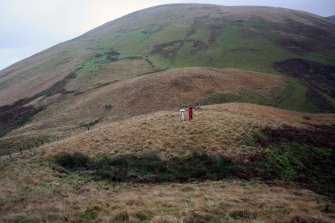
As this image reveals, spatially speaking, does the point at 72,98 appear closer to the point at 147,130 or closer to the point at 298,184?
the point at 147,130

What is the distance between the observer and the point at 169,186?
61.6 ft

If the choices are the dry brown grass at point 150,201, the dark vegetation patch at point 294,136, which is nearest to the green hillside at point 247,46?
the dark vegetation patch at point 294,136

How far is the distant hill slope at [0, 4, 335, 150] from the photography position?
55156mm

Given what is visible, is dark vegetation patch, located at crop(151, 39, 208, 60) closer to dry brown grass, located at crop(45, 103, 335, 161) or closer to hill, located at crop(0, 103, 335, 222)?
dry brown grass, located at crop(45, 103, 335, 161)

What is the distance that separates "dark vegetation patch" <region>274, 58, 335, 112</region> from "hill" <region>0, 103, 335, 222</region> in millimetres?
30551

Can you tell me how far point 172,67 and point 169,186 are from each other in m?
68.9

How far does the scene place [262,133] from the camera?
26.9m

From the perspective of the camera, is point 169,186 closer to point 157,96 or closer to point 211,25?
point 157,96

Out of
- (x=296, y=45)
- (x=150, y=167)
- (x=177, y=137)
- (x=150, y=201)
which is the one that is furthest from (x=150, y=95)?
(x=296, y=45)

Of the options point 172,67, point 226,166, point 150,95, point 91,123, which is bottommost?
point 91,123

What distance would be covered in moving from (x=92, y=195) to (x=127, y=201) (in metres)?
2.81

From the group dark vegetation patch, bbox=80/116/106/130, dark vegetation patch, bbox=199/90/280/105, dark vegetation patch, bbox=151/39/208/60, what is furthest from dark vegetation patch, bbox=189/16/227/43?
dark vegetation patch, bbox=80/116/106/130

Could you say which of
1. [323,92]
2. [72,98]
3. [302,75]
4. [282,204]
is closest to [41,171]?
[282,204]

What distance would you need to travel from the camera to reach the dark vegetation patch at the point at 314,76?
59000 mm
